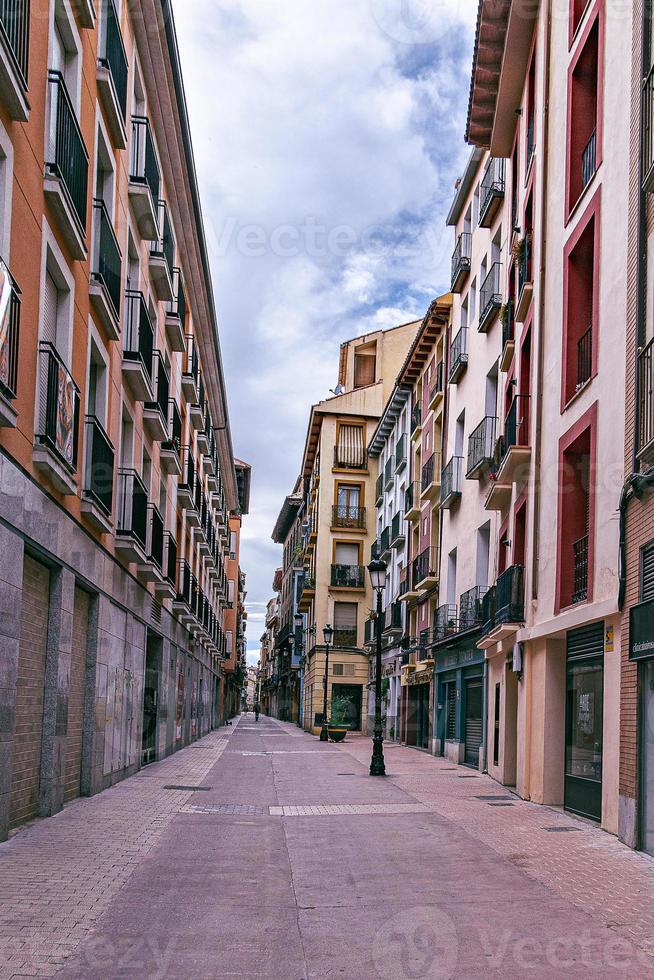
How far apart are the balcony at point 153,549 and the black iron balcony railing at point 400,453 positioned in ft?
60.4

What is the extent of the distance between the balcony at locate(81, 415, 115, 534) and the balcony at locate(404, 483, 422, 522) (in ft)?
63.7

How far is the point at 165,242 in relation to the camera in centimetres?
2277

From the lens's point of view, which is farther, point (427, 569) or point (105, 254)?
point (427, 569)

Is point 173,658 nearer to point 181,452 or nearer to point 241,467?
point 181,452

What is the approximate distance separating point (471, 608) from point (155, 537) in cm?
801

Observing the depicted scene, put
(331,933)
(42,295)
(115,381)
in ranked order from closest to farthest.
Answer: (331,933)
(42,295)
(115,381)

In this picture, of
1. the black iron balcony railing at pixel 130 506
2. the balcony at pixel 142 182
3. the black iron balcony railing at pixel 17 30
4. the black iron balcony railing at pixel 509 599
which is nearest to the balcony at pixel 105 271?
the balcony at pixel 142 182

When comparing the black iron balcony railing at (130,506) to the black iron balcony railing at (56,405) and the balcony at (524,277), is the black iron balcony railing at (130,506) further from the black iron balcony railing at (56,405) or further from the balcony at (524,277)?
the balcony at (524,277)

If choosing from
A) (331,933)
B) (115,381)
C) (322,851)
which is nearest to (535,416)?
(115,381)

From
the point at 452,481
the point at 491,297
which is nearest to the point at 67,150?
the point at 491,297

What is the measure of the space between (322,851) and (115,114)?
1080cm

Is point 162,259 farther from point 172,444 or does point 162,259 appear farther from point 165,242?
point 172,444

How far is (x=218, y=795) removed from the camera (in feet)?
53.2

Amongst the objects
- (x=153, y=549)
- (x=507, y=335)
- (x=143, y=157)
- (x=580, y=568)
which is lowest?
(x=580, y=568)
